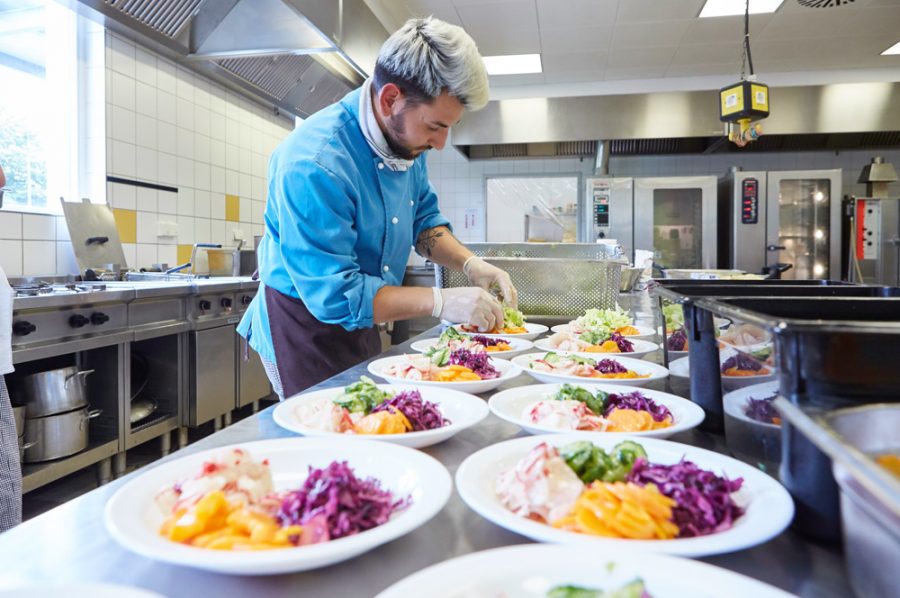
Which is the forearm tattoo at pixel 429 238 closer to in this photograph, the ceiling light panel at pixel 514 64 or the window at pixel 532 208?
the ceiling light panel at pixel 514 64

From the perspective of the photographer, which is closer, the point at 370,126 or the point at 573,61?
the point at 370,126

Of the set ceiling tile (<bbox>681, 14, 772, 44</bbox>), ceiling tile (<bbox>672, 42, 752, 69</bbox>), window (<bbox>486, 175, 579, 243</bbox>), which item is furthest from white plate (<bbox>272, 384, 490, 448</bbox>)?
window (<bbox>486, 175, 579, 243</bbox>)

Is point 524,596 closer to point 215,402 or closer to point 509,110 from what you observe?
point 215,402

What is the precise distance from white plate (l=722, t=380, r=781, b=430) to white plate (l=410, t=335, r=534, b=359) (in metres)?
0.85

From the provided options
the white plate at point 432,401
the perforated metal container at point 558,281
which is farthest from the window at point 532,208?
the white plate at point 432,401

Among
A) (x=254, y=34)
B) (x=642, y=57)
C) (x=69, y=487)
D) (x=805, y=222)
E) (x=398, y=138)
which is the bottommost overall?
(x=69, y=487)

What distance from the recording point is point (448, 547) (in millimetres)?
632

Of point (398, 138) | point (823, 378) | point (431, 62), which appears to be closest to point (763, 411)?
point (823, 378)

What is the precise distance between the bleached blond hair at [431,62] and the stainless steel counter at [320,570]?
1209mm

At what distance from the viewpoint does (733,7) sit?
191 inches

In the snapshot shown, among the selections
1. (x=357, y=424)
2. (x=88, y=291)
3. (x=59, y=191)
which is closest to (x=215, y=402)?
(x=88, y=291)

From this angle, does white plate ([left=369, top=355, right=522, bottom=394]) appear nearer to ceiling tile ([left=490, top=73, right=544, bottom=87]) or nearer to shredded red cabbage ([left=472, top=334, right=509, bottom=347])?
shredded red cabbage ([left=472, top=334, right=509, bottom=347])

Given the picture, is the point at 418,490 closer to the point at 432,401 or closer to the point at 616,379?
the point at 432,401

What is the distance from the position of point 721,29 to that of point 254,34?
4.14 meters
